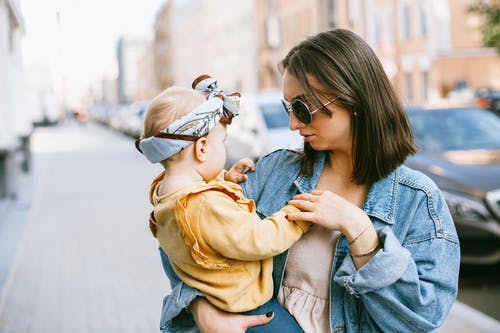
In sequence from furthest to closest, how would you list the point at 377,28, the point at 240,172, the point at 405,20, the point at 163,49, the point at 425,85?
the point at 163,49
the point at 377,28
the point at 405,20
the point at 425,85
the point at 240,172

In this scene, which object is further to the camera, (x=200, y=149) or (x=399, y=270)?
(x=200, y=149)

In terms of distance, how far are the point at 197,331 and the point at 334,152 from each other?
2.36ft

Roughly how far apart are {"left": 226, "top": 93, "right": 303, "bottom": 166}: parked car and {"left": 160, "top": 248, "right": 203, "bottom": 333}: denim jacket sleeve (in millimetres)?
7874

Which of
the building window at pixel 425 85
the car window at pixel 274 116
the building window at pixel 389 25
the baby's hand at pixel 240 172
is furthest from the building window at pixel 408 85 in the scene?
the baby's hand at pixel 240 172

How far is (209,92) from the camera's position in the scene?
215cm

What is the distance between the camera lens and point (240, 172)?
2396 millimetres

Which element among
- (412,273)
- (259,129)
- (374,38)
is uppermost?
(374,38)

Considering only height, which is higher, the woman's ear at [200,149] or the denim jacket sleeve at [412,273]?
the woman's ear at [200,149]

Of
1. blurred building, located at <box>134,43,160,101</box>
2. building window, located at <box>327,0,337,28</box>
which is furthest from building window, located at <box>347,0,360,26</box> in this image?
blurred building, located at <box>134,43,160,101</box>

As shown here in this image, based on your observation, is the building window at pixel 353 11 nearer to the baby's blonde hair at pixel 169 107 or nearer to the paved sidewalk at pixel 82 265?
the paved sidewalk at pixel 82 265

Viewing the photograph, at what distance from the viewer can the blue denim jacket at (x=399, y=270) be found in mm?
1878

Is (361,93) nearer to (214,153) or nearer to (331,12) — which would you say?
(214,153)

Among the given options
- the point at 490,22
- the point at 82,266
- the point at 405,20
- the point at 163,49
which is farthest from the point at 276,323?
the point at 163,49

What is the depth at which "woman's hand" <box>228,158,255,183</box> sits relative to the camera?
2344 millimetres
